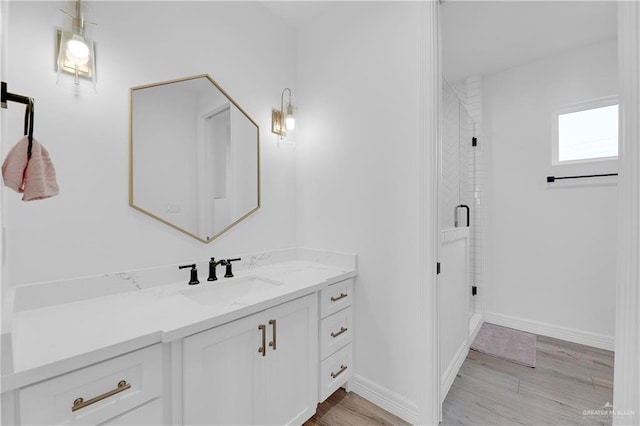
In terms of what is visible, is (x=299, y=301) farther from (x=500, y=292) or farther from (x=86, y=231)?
(x=500, y=292)

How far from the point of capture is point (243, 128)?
192 centimetres

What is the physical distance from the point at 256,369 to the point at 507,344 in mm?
2545

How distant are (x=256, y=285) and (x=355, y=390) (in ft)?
3.30

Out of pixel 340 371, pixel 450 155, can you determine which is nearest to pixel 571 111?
pixel 450 155

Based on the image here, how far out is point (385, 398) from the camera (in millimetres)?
1724

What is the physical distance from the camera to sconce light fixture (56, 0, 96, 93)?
3.85 ft

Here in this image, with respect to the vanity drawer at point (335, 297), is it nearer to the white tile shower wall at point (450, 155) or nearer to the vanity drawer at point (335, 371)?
the vanity drawer at point (335, 371)

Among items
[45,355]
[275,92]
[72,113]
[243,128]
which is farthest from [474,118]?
[45,355]

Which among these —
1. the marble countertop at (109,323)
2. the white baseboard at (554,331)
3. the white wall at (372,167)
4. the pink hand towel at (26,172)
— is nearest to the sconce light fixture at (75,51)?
the pink hand towel at (26,172)

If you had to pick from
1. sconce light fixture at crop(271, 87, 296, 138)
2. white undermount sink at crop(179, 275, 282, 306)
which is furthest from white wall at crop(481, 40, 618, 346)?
white undermount sink at crop(179, 275, 282, 306)

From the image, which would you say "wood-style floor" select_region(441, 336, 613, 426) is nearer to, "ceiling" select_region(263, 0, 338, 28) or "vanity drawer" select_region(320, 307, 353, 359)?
"vanity drawer" select_region(320, 307, 353, 359)

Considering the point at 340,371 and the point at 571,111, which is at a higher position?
the point at 571,111

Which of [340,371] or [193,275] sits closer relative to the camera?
[193,275]

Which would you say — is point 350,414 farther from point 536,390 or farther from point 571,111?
point 571,111
